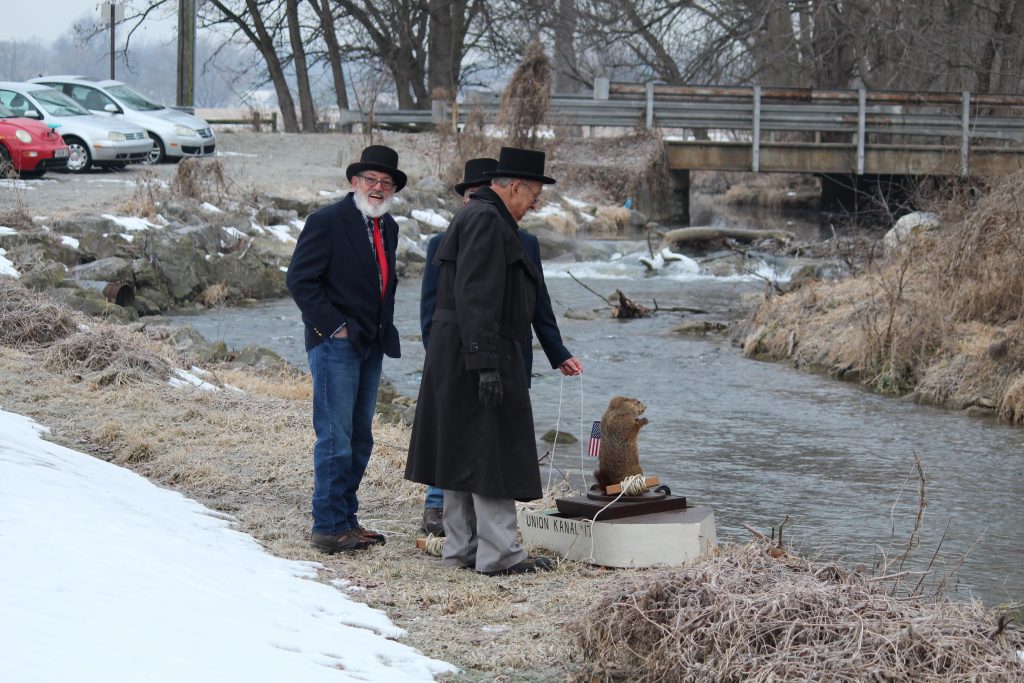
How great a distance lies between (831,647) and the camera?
4.18 meters

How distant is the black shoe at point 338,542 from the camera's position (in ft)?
21.2

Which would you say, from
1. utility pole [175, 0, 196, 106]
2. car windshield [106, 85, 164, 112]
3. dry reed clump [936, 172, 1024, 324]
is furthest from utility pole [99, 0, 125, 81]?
dry reed clump [936, 172, 1024, 324]

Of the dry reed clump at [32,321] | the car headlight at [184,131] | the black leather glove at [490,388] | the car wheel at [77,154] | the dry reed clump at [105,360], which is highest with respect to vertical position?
the car headlight at [184,131]

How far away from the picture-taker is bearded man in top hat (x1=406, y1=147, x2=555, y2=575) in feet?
19.7

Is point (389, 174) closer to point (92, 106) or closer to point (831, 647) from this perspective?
point (831, 647)

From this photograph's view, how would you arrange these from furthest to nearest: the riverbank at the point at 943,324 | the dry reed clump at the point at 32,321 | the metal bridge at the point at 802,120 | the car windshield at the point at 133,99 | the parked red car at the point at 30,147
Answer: the metal bridge at the point at 802,120
the car windshield at the point at 133,99
the parked red car at the point at 30,147
the riverbank at the point at 943,324
the dry reed clump at the point at 32,321

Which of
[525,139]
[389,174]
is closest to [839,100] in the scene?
[525,139]

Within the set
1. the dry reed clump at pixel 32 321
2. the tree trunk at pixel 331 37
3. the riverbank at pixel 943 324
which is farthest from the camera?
the tree trunk at pixel 331 37

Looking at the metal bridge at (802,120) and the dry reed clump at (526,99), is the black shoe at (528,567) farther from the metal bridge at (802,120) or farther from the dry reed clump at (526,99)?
the metal bridge at (802,120)

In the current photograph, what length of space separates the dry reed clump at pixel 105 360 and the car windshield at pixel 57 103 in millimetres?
15769

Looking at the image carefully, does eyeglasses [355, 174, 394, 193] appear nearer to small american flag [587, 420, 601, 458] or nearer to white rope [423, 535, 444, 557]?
small american flag [587, 420, 601, 458]

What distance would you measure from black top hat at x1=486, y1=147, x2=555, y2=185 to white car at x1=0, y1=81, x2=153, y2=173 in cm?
1997

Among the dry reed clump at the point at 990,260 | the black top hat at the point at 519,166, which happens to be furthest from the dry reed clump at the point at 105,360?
the dry reed clump at the point at 990,260

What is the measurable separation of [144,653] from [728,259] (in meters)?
19.3
